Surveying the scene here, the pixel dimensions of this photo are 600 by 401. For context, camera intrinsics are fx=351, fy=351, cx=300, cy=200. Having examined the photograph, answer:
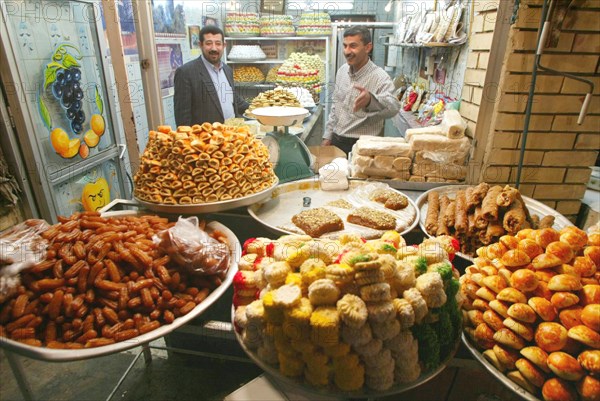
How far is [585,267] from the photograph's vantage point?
1227 mm

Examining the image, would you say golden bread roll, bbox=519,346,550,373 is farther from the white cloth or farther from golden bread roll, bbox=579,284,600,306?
the white cloth

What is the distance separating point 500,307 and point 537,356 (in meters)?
0.17

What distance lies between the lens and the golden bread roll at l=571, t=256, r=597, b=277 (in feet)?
4.01

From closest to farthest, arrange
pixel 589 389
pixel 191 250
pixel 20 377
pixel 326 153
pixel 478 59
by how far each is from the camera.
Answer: pixel 589 389
pixel 191 250
pixel 20 377
pixel 478 59
pixel 326 153

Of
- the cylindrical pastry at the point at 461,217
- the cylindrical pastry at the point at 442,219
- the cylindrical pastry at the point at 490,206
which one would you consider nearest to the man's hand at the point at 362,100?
the cylindrical pastry at the point at 442,219

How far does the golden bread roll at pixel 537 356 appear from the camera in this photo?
1059 mm

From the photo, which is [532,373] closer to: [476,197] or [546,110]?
[476,197]

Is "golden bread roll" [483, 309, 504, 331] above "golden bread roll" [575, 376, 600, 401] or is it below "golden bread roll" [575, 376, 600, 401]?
above

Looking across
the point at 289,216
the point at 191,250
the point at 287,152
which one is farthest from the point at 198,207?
the point at 287,152

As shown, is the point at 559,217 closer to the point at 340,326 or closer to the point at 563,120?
the point at 563,120

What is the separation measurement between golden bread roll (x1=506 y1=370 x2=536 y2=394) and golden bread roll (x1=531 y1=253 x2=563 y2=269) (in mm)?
368

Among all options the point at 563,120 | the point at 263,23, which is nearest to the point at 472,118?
the point at 563,120

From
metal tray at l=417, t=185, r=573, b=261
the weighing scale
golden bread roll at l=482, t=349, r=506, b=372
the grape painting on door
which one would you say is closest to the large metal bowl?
the weighing scale

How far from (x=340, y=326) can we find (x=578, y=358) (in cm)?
73
